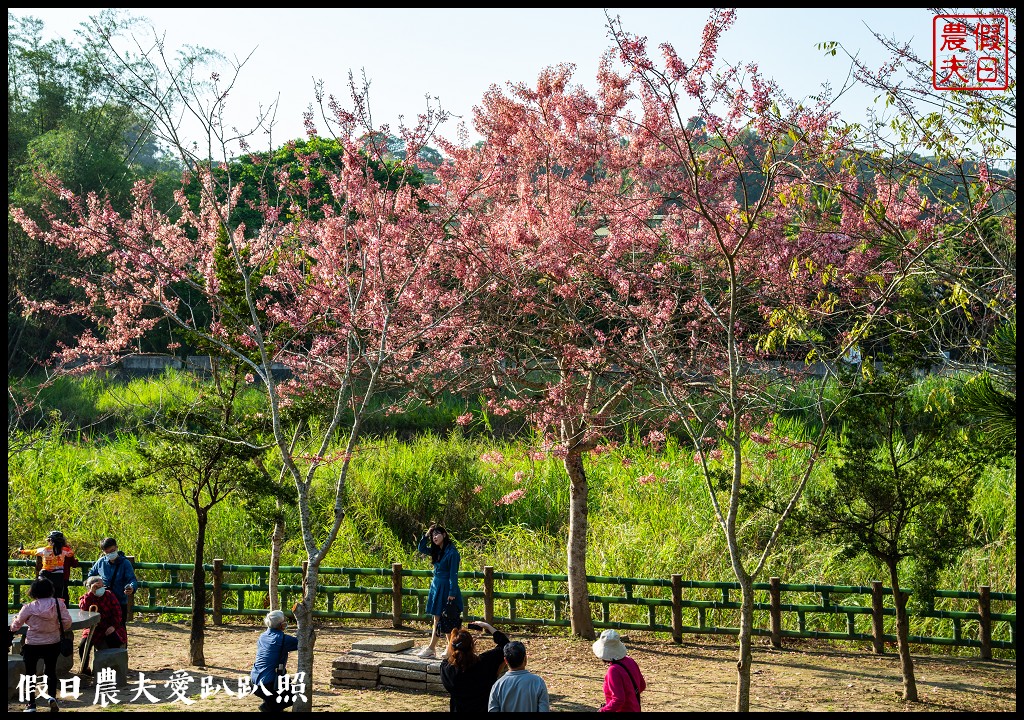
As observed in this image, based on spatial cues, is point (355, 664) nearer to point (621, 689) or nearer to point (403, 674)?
point (403, 674)

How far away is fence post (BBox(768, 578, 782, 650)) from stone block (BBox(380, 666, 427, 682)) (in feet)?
14.5

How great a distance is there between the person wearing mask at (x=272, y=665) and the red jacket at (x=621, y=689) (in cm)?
288

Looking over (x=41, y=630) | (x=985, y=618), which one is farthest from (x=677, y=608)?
(x=41, y=630)

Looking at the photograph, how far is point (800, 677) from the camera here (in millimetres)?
9828

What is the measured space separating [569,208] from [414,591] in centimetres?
548

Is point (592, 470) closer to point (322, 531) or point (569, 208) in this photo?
point (322, 531)

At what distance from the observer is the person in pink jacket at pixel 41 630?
317 inches

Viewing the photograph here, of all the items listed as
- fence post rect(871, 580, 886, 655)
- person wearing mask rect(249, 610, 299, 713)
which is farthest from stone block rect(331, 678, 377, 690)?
fence post rect(871, 580, 886, 655)

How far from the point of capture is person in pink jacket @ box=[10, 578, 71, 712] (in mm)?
8047

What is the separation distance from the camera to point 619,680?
620 centimetres

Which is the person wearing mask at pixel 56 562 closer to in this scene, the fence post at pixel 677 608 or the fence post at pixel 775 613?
the fence post at pixel 677 608

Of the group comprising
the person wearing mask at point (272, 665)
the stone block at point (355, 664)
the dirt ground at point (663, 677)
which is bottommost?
the dirt ground at point (663, 677)

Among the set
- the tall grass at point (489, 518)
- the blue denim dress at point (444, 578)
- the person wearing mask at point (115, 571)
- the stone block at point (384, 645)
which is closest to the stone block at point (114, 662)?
the person wearing mask at point (115, 571)

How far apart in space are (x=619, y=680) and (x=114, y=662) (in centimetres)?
574
